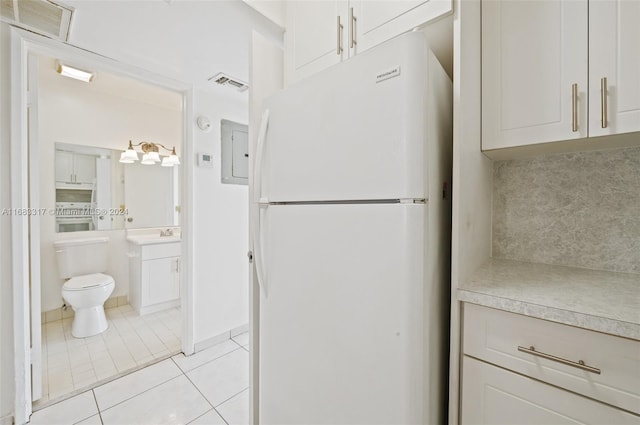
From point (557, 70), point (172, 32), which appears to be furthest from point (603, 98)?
point (172, 32)

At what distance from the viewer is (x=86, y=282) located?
8.43ft

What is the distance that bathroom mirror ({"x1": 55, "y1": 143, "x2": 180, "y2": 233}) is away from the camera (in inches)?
110

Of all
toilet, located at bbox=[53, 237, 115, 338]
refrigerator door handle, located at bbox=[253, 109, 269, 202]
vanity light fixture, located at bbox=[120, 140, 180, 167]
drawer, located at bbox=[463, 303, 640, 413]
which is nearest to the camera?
drawer, located at bbox=[463, 303, 640, 413]

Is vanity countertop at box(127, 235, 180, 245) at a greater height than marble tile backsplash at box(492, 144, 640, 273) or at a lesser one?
lesser

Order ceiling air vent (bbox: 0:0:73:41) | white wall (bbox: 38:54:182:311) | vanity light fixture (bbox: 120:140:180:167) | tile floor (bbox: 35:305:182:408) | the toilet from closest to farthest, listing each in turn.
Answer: ceiling air vent (bbox: 0:0:73:41), tile floor (bbox: 35:305:182:408), the toilet, white wall (bbox: 38:54:182:311), vanity light fixture (bbox: 120:140:180:167)

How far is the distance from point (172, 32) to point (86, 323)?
8.58ft

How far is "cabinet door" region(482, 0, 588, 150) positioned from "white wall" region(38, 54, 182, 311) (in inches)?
116

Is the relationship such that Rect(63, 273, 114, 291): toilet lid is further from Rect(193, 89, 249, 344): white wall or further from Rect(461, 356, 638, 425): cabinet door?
Rect(461, 356, 638, 425): cabinet door

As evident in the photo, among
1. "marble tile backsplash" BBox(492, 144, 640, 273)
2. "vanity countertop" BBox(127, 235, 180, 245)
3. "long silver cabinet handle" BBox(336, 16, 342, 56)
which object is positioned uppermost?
"long silver cabinet handle" BBox(336, 16, 342, 56)

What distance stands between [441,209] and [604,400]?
0.62 metres

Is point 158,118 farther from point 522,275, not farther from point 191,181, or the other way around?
A: point 522,275

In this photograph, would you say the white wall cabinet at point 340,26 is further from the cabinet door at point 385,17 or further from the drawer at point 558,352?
the drawer at point 558,352

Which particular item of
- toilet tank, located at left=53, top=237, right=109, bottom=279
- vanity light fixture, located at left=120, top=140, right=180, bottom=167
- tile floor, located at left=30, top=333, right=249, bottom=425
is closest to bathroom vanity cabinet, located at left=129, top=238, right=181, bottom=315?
toilet tank, located at left=53, top=237, right=109, bottom=279

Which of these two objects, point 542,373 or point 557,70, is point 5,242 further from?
point 557,70
